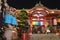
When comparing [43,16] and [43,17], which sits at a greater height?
[43,16]

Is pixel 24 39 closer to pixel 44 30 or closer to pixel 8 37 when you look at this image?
pixel 8 37

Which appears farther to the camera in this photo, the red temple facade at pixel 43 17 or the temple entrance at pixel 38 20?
the temple entrance at pixel 38 20

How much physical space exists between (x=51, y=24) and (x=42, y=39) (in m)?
12.4

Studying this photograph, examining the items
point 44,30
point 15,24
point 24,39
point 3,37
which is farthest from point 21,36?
point 44,30

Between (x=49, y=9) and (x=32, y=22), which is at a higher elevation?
(x=49, y=9)

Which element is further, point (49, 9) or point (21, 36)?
point (49, 9)

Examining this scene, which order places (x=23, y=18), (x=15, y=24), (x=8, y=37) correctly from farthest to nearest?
1. (x=23, y=18)
2. (x=15, y=24)
3. (x=8, y=37)

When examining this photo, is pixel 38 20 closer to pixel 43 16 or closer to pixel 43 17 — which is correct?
pixel 43 17

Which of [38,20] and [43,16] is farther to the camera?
[38,20]

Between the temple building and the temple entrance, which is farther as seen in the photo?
the temple entrance

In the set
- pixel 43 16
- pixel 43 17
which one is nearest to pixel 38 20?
pixel 43 17

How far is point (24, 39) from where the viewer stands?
18.4 metres

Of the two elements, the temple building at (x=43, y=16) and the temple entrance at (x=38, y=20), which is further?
the temple entrance at (x=38, y=20)

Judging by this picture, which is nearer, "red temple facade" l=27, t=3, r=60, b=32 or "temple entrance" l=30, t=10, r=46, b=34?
"red temple facade" l=27, t=3, r=60, b=32
